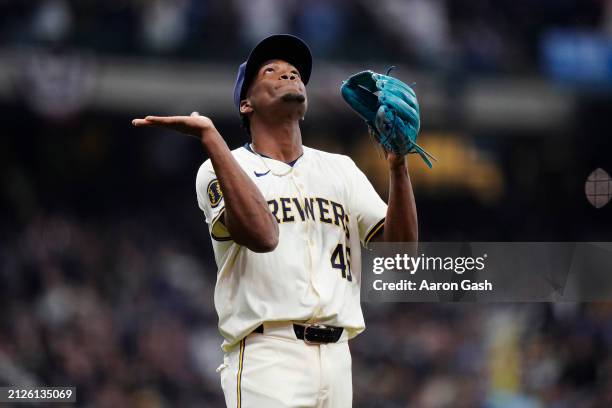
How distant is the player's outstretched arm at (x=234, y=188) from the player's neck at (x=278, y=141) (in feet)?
1.44

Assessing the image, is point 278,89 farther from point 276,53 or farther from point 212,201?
point 212,201

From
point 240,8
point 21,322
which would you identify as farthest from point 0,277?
point 240,8

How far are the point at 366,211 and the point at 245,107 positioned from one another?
55 centimetres

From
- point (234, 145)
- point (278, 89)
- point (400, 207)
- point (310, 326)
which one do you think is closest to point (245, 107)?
point (278, 89)

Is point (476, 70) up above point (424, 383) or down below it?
above

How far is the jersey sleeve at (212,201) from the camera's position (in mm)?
3338

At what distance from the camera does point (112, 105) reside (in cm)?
1323

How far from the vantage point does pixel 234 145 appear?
1455 cm

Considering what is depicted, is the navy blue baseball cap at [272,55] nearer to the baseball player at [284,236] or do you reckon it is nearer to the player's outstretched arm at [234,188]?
the baseball player at [284,236]

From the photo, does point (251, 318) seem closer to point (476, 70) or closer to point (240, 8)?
point (240, 8)

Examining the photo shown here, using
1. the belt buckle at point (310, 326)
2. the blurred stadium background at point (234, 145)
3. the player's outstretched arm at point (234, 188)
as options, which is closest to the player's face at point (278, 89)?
the player's outstretched arm at point (234, 188)

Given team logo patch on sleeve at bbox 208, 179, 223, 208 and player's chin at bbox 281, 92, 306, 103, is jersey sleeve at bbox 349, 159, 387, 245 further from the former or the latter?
team logo patch on sleeve at bbox 208, 179, 223, 208

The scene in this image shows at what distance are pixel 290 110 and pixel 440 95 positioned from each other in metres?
10.7

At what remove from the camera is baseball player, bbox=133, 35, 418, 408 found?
318cm
